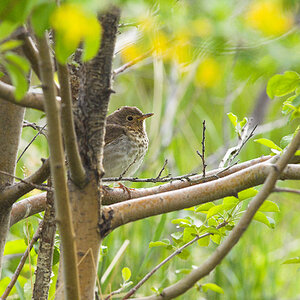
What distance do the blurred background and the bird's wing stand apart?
0.93ft

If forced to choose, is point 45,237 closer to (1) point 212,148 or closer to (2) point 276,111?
(1) point 212,148

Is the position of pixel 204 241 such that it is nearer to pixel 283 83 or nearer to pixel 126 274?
pixel 126 274

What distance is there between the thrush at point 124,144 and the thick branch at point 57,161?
1712 millimetres

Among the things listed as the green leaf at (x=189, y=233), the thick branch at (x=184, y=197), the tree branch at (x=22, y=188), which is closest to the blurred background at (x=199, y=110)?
the green leaf at (x=189, y=233)

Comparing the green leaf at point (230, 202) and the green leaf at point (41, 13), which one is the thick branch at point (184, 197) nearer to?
the green leaf at point (230, 202)

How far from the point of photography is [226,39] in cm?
204

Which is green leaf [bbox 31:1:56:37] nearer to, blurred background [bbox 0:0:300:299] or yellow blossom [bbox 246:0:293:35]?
blurred background [bbox 0:0:300:299]

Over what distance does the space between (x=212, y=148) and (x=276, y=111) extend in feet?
2.44

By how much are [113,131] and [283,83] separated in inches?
73.8

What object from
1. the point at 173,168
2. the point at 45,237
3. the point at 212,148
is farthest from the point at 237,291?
the point at 45,237

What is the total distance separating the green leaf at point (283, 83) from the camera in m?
1.19

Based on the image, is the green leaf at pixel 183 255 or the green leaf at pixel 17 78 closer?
the green leaf at pixel 17 78

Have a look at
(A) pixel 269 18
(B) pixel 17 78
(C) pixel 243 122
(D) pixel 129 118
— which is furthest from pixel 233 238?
(D) pixel 129 118

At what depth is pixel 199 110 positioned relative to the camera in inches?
160
